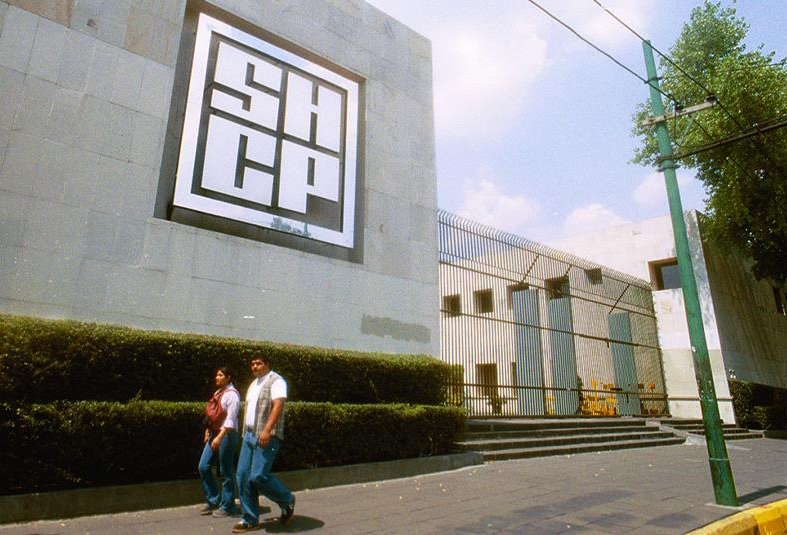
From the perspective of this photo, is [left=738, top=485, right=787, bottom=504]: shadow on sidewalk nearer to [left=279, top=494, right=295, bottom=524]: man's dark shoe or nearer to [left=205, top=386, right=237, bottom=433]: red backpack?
[left=279, top=494, right=295, bottom=524]: man's dark shoe

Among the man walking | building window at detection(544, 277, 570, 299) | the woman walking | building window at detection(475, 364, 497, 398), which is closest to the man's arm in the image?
the man walking

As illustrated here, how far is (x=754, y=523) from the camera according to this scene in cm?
497

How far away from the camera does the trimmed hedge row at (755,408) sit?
17.1 meters

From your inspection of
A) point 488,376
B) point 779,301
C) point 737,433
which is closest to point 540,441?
point 488,376

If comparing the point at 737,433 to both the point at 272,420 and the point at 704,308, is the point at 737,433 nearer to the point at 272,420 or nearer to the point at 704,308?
the point at 704,308

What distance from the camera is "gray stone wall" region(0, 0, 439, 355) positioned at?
7.12 m

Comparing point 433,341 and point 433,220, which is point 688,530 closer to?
point 433,341

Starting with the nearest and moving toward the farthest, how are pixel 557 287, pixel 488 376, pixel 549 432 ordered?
pixel 549 432
pixel 488 376
pixel 557 287

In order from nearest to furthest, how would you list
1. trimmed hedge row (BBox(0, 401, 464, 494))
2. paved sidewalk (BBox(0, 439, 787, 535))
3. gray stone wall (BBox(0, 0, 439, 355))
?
paved sidewalk (BBox(0, 439, 787, 535)) < trimmed hedge row (BBox(0, 401, 464, 494)) < gray stone wall (BBox(0, 0, 439, 355))

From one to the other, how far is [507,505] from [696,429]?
1329 cm

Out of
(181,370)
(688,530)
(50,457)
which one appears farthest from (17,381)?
(688,530)

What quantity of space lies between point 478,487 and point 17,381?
5749 millimetres

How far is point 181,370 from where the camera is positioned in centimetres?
630

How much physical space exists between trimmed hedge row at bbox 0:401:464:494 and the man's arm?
5.57 feet
